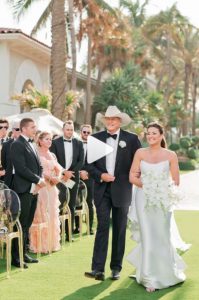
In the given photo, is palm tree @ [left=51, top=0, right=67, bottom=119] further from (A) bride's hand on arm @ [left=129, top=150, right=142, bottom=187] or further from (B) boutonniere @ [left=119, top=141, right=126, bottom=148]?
(A) bride's hand on arm @ [left=129, top=150, right=142, bottom=187]

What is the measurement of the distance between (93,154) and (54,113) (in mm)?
9912

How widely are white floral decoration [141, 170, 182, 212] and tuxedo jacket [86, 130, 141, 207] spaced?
0.35 meters

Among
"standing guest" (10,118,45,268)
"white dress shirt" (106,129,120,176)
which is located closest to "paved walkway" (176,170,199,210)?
"standing guest" (10,118,45,268)

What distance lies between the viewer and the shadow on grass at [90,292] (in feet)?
21.5

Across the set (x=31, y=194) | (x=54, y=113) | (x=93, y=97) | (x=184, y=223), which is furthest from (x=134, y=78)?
(x=31, y=194)

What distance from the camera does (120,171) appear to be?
742 cm

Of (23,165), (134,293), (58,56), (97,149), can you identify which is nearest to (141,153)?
(97,149)

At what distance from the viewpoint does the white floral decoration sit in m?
7.10

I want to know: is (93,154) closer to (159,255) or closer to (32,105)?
(159,255)

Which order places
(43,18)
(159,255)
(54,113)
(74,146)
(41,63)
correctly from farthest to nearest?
1. (43,18)
2. (41,63)
3. (54,113)
4. (74,146)
5. (159,255)

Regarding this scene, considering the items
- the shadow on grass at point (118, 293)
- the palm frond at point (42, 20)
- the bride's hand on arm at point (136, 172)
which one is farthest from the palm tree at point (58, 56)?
the palm frond at point (42, 20)

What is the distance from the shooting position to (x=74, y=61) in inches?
1282

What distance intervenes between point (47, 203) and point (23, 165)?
1364 millimetres

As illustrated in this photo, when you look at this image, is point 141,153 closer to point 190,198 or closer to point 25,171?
point 25,171
